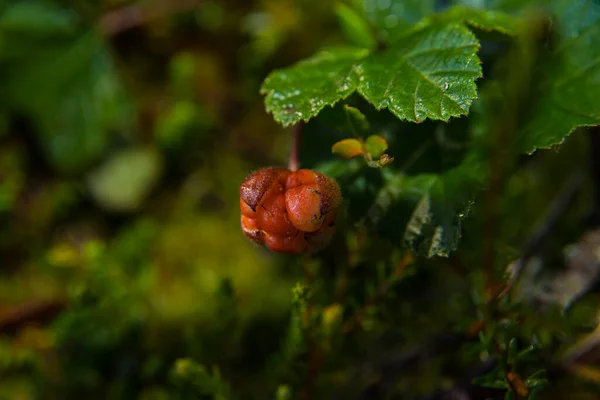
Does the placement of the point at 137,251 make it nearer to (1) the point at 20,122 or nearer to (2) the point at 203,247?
(2) the point at 203,247

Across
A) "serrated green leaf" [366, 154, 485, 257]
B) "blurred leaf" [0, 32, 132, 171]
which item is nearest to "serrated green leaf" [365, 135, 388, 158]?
"serrated green leaf" [366, 154, 485, 257]

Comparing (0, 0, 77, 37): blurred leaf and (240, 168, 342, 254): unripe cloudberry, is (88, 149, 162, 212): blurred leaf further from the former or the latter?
(240, 168, 342, 254): unripe cloudberry

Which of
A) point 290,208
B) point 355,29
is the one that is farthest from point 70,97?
point 290,208

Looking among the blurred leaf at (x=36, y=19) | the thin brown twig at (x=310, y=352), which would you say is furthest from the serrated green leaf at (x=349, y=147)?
the blurred leaf at (x=36, y=19)

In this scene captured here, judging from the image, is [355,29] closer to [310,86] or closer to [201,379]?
[310,86]

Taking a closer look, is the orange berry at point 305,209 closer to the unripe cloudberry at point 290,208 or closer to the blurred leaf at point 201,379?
the unripe cloudberry at point 290,208

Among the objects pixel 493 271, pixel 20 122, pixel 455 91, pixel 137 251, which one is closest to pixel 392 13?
pixel 455 91

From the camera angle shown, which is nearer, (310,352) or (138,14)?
(310,352)
